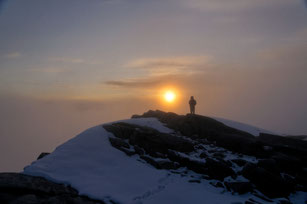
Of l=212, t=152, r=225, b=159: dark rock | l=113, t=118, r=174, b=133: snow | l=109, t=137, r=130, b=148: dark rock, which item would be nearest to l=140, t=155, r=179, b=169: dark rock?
l=109, t=137, r=130, b=148: dark rock

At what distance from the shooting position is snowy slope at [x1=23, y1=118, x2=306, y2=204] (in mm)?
13500

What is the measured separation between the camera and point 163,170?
1711cm

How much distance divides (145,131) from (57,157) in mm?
7783

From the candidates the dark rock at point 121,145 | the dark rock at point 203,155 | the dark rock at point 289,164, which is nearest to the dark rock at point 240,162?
the dark rock at point 203,155

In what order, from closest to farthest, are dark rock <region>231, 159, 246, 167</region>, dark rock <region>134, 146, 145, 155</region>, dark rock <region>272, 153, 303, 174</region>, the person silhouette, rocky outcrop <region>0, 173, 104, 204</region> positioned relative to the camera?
1. rocky outcrop <region>0, 173, 104, 204</region>
2. dark rock <region>231, 159, 246, 167</region>
3. dark rock <region>272, 153, 303, 174</region>
4. dark rock <region>134, 146, 145, 155</region>
5. the person silhouette

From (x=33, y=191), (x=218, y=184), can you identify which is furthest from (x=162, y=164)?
(x=33, y=191)

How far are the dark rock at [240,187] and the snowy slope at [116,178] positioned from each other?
0.38 meters

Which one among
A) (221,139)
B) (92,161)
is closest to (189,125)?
(221,139)

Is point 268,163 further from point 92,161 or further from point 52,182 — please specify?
point 52,182

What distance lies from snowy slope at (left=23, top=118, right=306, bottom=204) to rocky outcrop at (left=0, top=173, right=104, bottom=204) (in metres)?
0.60

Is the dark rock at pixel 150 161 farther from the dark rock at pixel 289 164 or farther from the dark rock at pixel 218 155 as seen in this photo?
the dark rock at pixel 289 164

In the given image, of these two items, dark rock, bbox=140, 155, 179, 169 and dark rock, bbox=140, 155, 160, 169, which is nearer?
dark rock, bbox=140, 155, 179, 169

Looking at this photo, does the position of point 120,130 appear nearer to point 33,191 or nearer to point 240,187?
point 33,191

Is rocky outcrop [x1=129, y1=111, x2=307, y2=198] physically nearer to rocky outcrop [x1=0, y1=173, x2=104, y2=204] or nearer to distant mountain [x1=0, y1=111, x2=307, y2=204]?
distant mountain [x1=0, y1=111, x2=307, y2=204]
